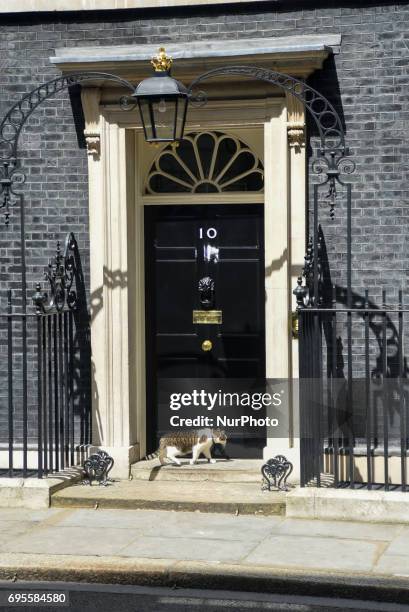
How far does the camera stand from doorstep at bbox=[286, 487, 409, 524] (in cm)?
902

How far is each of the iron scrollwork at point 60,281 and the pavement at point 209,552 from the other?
171cm

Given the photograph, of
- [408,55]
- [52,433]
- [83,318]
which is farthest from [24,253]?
[408,55]

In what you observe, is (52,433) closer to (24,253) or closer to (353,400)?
(24,253)

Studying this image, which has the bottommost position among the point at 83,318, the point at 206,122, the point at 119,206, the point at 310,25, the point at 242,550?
the point at 242,550

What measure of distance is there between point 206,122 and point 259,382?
2.29m

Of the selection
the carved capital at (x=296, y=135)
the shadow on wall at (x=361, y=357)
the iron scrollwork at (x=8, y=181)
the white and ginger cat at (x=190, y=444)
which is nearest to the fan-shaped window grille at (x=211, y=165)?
the carved capital at (x=296, y=135)

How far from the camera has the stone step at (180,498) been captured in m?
9.52

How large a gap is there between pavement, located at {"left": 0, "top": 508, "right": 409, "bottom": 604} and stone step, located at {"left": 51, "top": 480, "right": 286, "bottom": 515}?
0.10 m

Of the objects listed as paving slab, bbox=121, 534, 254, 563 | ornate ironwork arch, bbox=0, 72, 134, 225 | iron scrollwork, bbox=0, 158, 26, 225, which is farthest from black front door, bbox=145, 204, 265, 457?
paving slab, bbox=121, 534, 254, 563

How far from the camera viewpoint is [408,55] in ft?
32.7

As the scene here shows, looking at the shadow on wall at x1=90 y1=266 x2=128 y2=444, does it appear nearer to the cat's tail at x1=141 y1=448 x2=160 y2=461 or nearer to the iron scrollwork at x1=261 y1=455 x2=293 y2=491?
the cat's tail at x1=141 y1=448 x2=160 y2=461

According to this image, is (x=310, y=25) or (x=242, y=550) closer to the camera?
(x=242, y=550)

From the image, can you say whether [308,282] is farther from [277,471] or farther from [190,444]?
[190,444]

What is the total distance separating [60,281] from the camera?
10.3m
